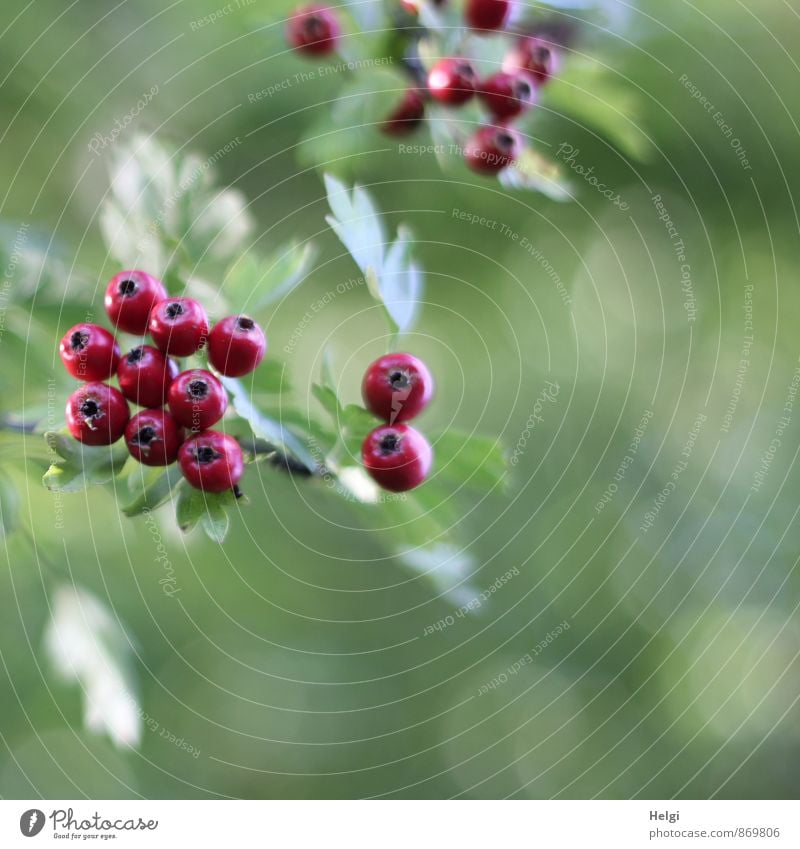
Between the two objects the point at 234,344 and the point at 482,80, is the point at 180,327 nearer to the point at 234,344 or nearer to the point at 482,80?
the point at 234,344

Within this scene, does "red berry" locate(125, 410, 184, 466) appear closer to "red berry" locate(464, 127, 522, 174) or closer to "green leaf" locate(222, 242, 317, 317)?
"green leaf" locate(222, 242, 317, 317)

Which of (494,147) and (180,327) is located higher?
(494,147)

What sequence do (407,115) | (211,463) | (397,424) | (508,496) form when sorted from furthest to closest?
(508,496) → (407,115) → (397,424) → (211,463)

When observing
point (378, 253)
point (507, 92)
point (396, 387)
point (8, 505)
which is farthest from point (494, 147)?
point (8, 505)

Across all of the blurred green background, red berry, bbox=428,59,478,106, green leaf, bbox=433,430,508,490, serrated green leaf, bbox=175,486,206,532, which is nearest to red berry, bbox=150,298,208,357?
serrated green leaf, bbox=175,486,206,532

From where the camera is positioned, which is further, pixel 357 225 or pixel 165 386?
pixel 357 225

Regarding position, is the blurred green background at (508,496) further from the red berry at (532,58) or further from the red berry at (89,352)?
the red berry at (89,352)

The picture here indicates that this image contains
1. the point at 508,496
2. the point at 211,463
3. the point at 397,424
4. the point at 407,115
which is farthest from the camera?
the point at 508,496
